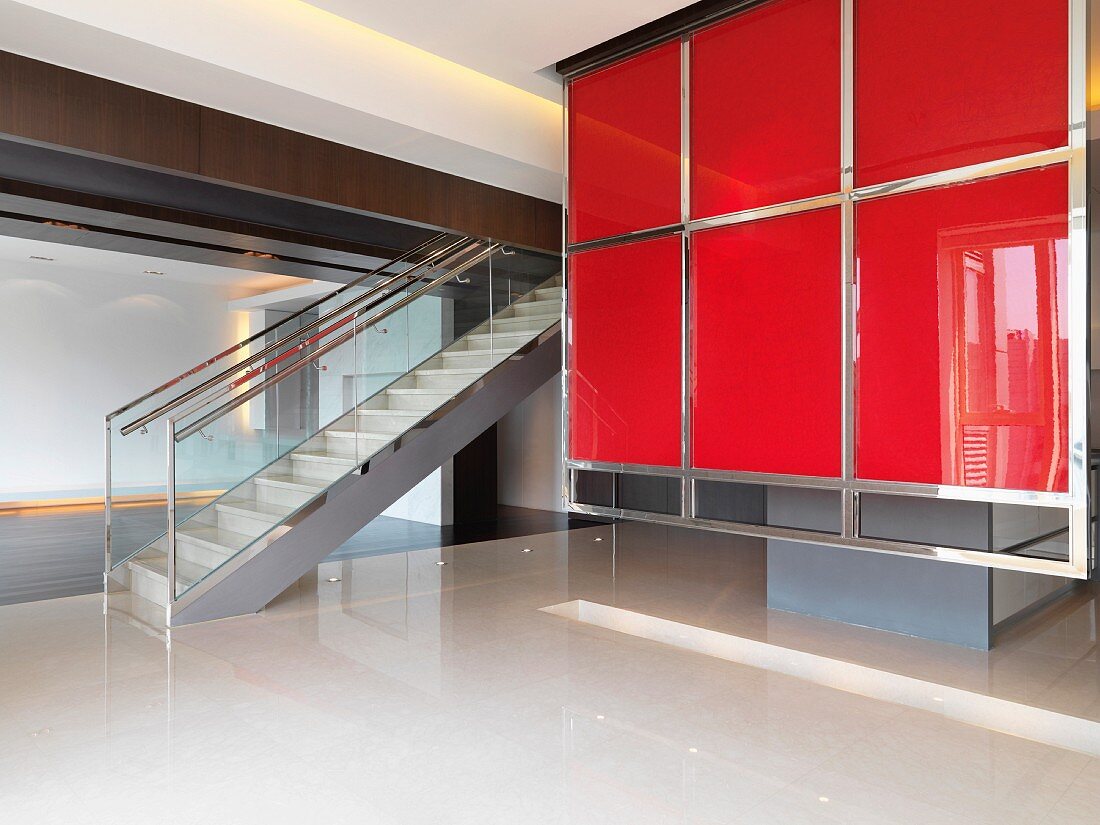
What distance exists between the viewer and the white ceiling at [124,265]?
452 inches

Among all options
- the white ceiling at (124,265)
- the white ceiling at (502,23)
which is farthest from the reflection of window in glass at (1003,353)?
the white ceiling at (124,265)

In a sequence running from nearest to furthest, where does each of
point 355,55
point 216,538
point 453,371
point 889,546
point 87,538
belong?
point 889,546, point 355,55, point 216,538, point 453,371, point 87,538

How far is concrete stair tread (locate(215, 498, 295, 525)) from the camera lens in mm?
5711

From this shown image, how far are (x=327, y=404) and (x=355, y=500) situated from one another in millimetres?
838

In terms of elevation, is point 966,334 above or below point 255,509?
above

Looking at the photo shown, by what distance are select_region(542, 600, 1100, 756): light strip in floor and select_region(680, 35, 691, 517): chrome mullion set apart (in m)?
0.91

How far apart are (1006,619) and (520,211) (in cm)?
477

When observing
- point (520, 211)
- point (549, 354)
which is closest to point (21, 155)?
point (520, 211)

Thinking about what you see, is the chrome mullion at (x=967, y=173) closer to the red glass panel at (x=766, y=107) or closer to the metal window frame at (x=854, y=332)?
the metal window frame at (x=854, y=332)

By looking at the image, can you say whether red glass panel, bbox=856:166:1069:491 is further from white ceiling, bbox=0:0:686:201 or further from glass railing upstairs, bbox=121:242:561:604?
glass railing upstairs, bbox=121:242:561:604

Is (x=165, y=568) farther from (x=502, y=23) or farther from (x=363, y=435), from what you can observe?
(x=502, y=23)

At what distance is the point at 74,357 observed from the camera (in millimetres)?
13195

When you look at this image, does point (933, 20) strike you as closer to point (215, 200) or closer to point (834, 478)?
point (834, 478)

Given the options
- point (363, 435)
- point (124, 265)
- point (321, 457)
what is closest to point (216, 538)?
point (321, 457)
